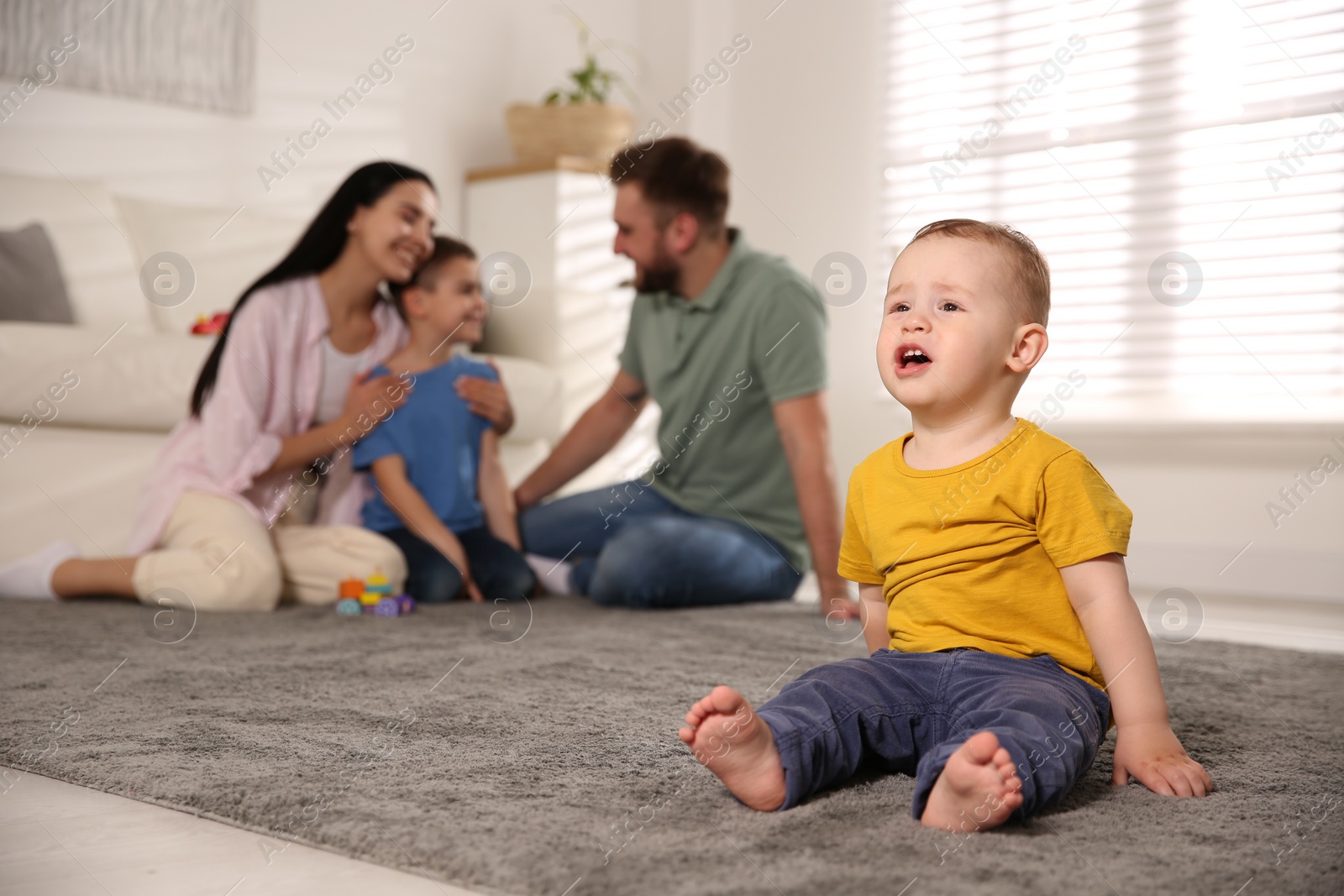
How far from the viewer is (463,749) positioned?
3.17ft

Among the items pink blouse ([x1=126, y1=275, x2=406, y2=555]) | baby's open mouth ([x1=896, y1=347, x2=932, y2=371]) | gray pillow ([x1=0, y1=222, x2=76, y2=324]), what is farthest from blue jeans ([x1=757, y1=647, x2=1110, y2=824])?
gray pillow ([x1=0, y1=222, x2=76, y2=324])

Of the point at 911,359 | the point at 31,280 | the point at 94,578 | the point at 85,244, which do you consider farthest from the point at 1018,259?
the point at 85,244

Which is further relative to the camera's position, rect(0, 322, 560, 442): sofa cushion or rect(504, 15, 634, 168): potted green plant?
rect(504, 15, 634, 168): potted green plant

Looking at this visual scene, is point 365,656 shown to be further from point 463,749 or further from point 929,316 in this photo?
point 929,316

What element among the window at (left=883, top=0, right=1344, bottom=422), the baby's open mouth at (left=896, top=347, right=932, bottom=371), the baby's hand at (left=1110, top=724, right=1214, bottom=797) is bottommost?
the baby's hand at (left=1110, top=724, right=1214, bottom=797)

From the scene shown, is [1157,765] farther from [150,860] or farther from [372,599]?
[372,599]

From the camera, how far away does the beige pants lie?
180 cm

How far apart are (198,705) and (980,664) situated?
29.6 inches

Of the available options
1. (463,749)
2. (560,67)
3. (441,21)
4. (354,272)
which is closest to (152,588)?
(354,272)

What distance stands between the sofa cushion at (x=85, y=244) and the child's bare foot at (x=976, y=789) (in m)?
2.13

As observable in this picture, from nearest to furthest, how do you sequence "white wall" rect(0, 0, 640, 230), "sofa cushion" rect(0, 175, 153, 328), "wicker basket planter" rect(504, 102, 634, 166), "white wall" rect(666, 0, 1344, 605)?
"sofa cushion" rect(0, 175, 153, 328)
"white wall" rect(666, 0, 1344, 605)
"white wall" rect(0, 0, 640, 230)
"wicker basket planter" rect(504, 102, 634, 166)

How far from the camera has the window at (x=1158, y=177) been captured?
249 centimetres

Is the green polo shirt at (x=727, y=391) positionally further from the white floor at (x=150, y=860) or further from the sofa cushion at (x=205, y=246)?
the white floor at (x=150, y=860)

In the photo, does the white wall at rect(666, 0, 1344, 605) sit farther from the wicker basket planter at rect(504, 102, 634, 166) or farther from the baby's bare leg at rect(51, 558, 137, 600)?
the baby's bare leg at rect(51, 558, 137, 600)
